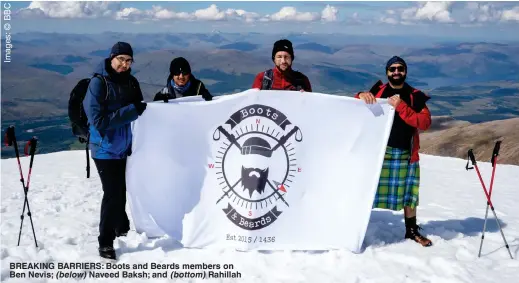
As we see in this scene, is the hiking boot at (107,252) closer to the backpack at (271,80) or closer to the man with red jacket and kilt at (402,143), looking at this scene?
the backpack at (271,80)

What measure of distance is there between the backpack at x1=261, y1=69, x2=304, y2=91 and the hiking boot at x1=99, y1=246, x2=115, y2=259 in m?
2.99

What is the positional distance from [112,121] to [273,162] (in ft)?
7.08

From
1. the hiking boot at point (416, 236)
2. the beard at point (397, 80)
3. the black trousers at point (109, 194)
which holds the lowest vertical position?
the hiking boot at point (416, 236)

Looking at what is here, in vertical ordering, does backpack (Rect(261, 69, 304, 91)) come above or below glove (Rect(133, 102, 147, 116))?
above

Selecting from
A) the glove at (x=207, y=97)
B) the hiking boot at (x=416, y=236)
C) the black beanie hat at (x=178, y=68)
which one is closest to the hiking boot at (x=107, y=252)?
the glove at (x=207, y=97)

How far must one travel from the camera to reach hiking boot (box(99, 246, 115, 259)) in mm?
5762

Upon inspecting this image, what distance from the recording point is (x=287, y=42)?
6.44 m

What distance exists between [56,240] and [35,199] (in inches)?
132

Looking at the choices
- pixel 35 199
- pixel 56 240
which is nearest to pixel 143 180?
pixel 56 240

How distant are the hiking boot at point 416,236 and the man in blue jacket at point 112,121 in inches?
164

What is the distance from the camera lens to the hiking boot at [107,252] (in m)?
5.76

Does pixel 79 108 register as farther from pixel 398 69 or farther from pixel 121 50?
pixel 398 69

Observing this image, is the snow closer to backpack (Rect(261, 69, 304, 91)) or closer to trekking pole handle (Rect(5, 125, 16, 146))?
trekking pole handle (Rect(5, 125, 16, 146))

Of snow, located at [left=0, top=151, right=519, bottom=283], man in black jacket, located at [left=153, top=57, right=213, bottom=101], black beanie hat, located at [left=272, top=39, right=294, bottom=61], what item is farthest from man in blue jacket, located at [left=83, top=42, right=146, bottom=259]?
black beanie hat, located at [left=272, top=39, right=294, bottom=61]
